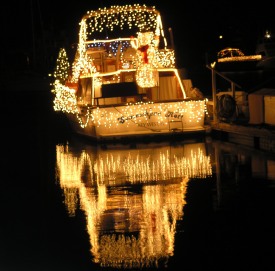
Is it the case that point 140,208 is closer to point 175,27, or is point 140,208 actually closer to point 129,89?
point 129,89

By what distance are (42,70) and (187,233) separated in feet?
186

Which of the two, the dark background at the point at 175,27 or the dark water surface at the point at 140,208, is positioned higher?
the dark background at the point at 175,27

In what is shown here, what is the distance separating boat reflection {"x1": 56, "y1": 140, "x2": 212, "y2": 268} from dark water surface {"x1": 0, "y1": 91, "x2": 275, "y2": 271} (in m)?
0.02

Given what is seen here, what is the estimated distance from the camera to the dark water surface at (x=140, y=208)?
11016mm

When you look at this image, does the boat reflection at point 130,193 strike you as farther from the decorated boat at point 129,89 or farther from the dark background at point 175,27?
the dark background at point 175,27

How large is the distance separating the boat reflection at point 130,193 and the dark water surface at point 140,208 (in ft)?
0.07

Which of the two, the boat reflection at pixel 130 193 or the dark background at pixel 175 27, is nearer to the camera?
the boat reflection at pixel 130 193

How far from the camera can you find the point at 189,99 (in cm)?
2697

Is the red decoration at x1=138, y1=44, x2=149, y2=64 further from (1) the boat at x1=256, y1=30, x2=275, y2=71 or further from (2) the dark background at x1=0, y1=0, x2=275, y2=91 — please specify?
(2) the dark background at x1=0, y1=0, x2=275, y2=91

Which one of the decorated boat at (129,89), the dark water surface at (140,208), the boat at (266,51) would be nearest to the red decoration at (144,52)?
the decorated boat at (129,89)

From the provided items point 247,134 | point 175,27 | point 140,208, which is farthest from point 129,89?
point 175,27

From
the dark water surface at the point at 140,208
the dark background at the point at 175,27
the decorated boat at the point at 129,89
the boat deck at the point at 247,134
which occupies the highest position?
the dark background at the point at 175,27

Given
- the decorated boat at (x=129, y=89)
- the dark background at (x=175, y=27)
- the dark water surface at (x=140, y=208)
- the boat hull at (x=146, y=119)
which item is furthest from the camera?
the dark background at (x=175, y=27)

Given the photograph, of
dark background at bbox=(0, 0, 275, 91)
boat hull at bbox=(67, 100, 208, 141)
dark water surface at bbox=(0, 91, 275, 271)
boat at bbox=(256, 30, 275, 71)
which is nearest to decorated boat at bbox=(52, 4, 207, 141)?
boat hull at bbox=(67, 100, 208, 141)
